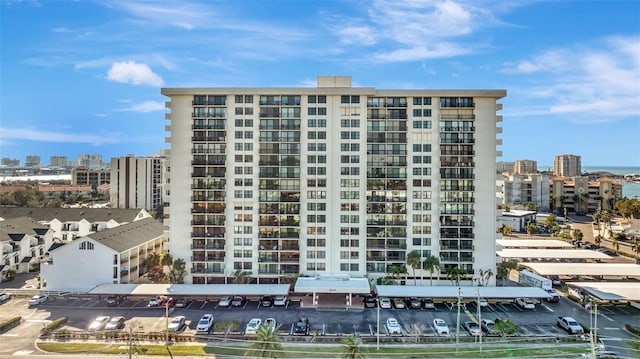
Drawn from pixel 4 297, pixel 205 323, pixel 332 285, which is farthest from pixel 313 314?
pixel 4 297

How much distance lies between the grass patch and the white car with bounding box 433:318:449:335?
Answer: 112 inches

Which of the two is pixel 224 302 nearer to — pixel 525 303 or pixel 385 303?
pixel 385 303

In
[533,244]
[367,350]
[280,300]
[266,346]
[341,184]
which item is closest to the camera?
[266,346]

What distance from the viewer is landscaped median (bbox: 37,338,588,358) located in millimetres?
36531

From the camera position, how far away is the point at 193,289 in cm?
5125

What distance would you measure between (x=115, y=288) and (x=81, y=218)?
124ft

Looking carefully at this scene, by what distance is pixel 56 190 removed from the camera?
543 feet

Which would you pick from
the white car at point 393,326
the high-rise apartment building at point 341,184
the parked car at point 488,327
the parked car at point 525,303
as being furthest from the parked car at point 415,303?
the parked car at point 525,303

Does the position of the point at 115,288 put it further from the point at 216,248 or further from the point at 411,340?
the point at 411,340

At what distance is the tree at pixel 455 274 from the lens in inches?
2160

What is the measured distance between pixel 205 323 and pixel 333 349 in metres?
14.5

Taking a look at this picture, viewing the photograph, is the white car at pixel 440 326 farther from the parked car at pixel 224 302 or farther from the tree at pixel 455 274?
the parked car at pixel 224 302

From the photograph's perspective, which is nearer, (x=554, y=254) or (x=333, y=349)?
(x=333, y=349)

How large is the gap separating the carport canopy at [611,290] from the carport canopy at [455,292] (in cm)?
708
